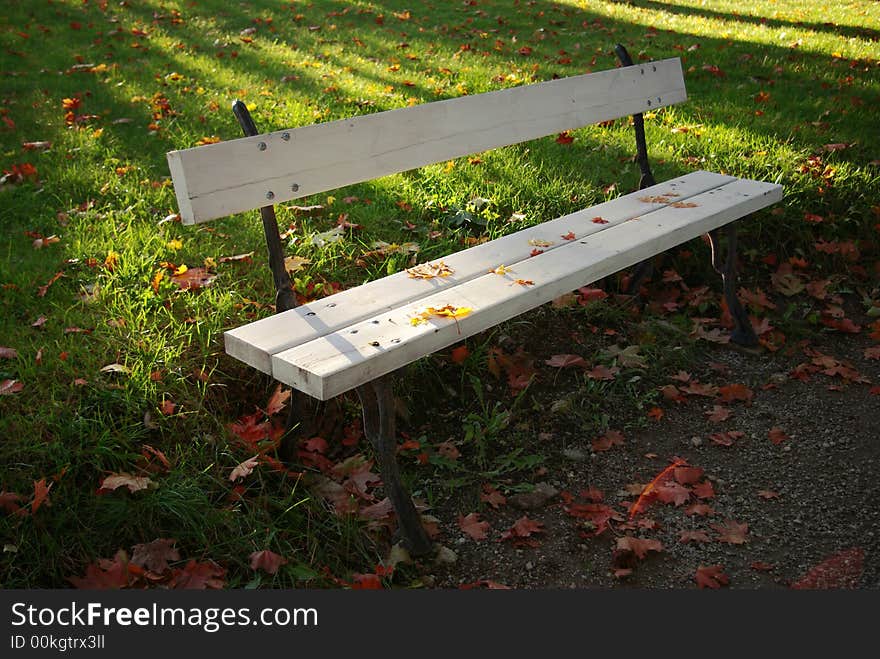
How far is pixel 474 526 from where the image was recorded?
265cm

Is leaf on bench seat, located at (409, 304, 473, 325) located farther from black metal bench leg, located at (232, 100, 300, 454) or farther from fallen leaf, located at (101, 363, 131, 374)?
fallen leaf, located at (101, 363, 131, 374)

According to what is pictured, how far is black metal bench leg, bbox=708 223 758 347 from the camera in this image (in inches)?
144

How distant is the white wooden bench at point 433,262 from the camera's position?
2303 millimetres

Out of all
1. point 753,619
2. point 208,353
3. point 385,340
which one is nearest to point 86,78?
point 208,353

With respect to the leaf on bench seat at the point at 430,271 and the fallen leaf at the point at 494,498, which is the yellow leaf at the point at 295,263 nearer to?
the leaf on bench seat at the point at 430,271

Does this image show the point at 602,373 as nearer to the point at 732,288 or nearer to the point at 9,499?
the point at 732,288

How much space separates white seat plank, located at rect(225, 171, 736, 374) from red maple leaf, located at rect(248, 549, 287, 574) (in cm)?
51

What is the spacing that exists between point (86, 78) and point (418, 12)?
3867 millimetres

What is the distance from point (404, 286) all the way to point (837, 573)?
5.07 feet

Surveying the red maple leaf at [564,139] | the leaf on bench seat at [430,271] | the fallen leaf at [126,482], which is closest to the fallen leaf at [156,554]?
the fallen leaf at [126,482]

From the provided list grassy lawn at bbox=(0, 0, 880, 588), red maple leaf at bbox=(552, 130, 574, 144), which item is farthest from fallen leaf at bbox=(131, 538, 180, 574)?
red maple leaf at bbox=(552, 130, 574, 144)

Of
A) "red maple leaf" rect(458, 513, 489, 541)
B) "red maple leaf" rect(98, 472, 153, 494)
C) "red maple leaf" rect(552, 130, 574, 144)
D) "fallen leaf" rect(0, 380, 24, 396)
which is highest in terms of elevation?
"red maple leaf" rect(552, 130, 574, 144)

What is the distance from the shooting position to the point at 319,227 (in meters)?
3.88

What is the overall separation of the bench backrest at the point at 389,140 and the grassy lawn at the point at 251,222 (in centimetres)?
57
